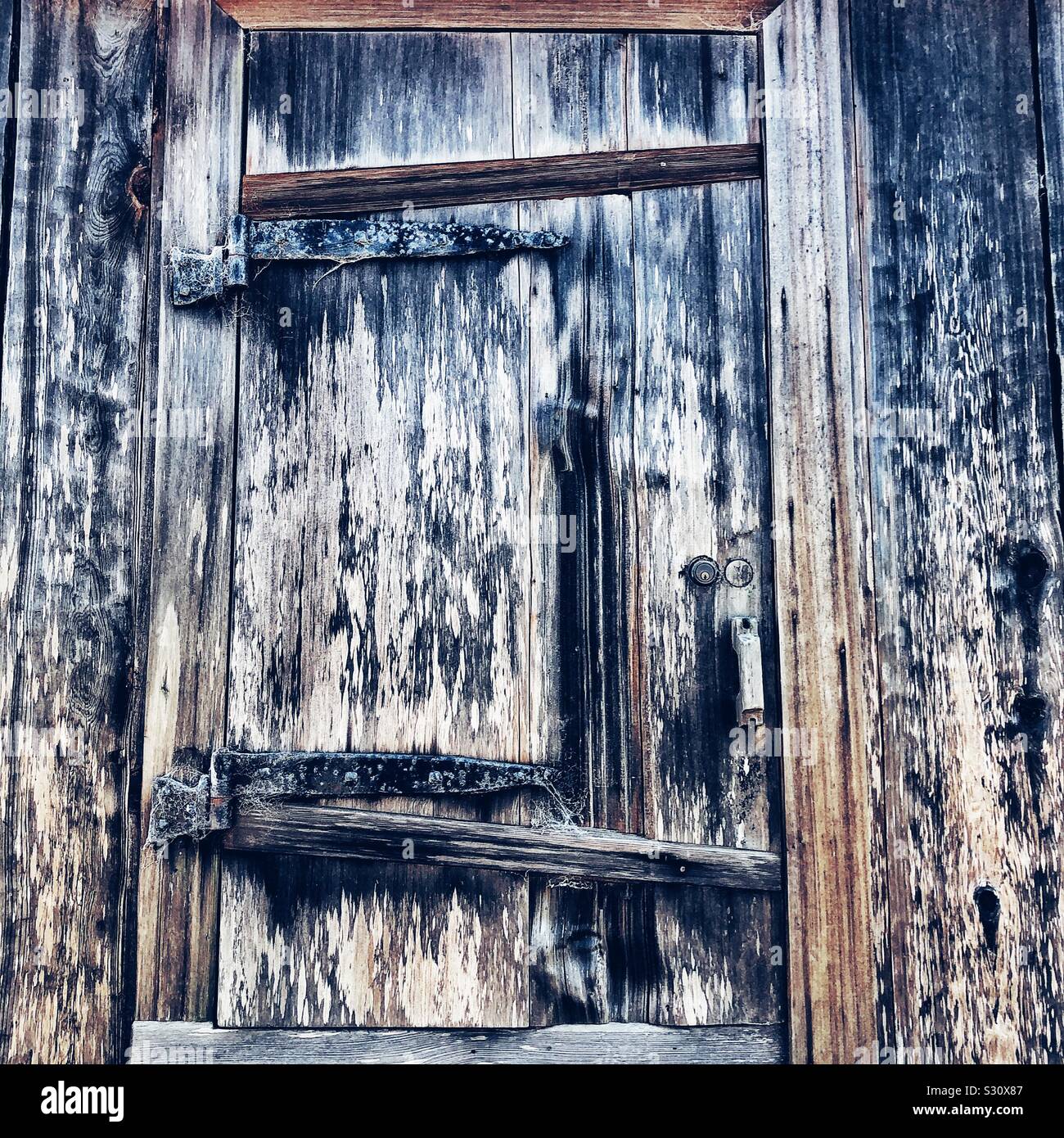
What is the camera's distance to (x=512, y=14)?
162cm

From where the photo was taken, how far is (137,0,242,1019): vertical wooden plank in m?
1.52

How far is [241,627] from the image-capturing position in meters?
1.56

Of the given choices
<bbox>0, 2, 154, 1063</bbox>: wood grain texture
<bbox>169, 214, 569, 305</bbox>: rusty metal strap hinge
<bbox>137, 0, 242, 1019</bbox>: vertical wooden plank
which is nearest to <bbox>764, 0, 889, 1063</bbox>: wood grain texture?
<bbox>169, 214, 569, 305</bbox>: rusty metal strap hinge

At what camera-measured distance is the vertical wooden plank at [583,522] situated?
5.00 ft

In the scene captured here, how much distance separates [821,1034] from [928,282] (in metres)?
1.29

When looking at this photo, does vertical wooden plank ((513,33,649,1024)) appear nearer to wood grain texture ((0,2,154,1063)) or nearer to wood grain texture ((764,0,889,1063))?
wood grain texture ((764,0,889,1063))

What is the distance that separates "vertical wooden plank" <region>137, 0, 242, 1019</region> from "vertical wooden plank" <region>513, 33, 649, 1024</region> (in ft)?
1.74

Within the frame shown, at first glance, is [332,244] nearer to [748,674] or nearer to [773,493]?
[773,493]

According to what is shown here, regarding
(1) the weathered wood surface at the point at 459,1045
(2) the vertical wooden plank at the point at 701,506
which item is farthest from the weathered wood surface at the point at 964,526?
(1) the weathered wood surface at the point at 459,1045

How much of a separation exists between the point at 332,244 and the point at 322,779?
919 millimetres

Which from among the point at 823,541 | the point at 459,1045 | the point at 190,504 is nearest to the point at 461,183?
the point at 190,504
